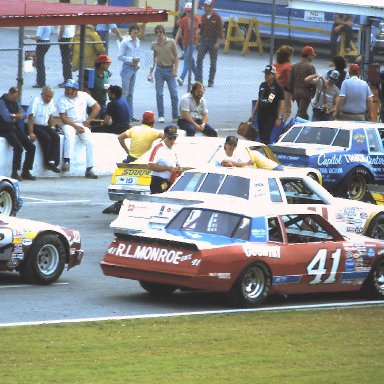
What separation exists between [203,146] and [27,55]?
626 cm

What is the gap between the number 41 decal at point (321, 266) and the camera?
15992mm

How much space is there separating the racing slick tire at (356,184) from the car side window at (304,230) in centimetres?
774

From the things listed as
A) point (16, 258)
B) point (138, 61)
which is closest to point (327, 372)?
point (16, 258)

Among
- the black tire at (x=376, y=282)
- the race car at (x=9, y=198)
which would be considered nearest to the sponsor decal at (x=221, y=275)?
the black tire at (x=376, y=282)

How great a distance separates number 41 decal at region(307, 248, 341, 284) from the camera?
52.5 ft

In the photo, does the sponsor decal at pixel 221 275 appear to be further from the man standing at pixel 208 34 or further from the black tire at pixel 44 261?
the man standing at pixel 208 34

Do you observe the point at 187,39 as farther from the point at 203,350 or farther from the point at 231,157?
the point at 203,350

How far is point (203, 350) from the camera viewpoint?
12953mm

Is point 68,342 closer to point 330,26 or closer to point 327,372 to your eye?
point 327,372

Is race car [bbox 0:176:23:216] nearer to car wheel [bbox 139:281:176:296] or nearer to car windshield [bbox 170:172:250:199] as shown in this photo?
car windshield [bbox 170:172:250:199]

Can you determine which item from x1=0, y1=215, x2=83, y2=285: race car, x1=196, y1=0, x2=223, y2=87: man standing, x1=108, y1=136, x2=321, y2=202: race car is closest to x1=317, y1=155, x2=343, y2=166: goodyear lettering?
x1=108, y1=136, x2=321, y2=202: race car

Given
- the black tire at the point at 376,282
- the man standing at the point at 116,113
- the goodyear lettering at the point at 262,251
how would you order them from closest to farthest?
the goodyear lettering at the point at 262,251, the black tire at the point at 376,282, the man standing at the point at 116,113

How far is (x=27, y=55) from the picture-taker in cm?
2686

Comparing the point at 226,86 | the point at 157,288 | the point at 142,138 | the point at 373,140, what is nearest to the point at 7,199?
the point at 142,138
